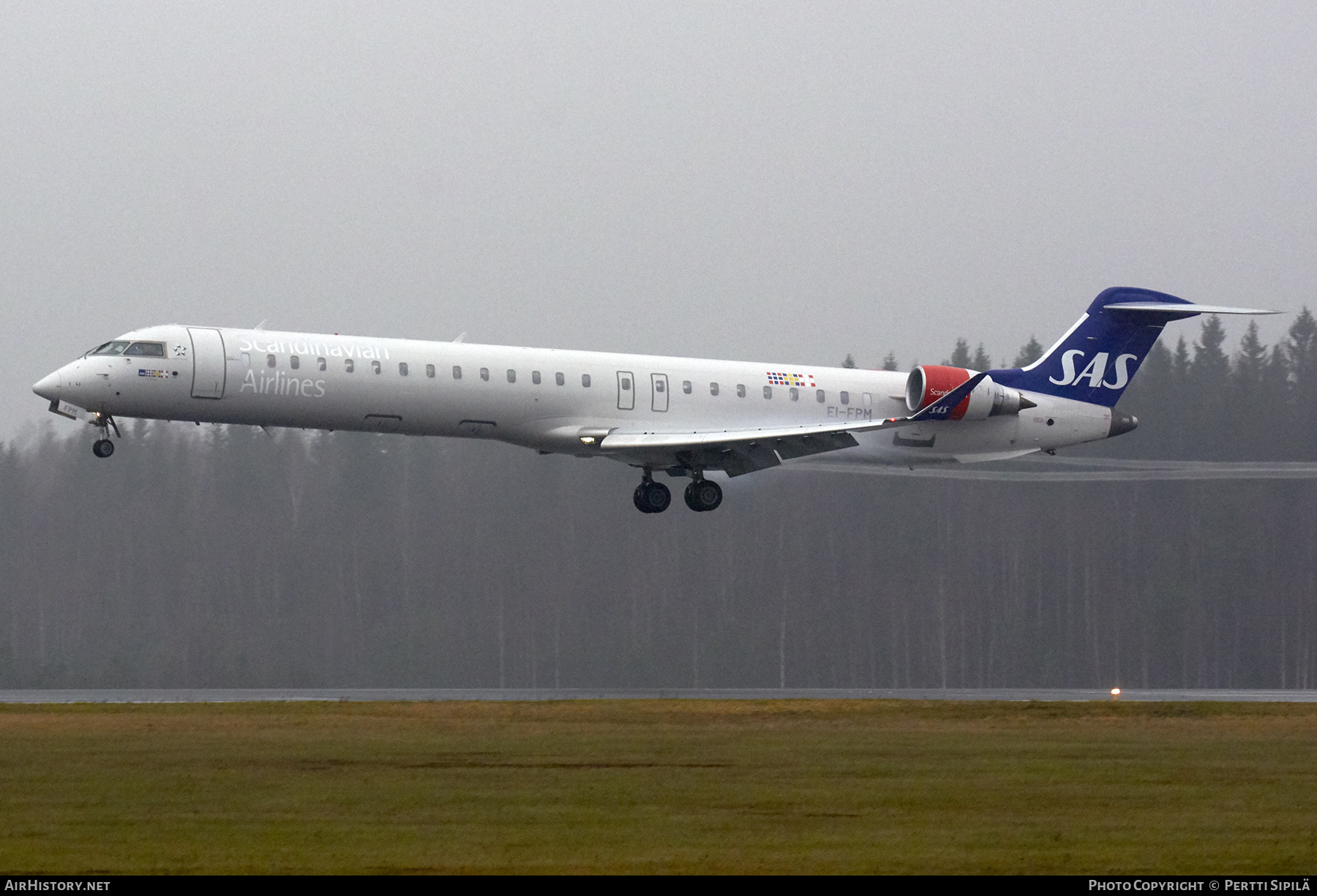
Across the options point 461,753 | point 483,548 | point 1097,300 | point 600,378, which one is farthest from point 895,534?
point 461,753

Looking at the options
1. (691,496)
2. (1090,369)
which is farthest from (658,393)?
(1090,369)

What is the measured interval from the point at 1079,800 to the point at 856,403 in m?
17.9

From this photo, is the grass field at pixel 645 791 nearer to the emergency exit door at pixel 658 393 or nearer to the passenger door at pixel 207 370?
the passenger door at pixel 207 370

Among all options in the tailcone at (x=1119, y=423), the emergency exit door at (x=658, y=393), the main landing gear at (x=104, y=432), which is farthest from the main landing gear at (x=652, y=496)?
the main landing gear at (x=104, y=432)

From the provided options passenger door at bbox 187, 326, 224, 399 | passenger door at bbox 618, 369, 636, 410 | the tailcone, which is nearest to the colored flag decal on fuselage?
passenger door at bbox 618, 369, 636, 410

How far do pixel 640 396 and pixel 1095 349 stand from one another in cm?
1100

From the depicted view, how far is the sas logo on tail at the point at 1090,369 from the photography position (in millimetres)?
37375

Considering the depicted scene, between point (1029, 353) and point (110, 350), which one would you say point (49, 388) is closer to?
point (110, 350)

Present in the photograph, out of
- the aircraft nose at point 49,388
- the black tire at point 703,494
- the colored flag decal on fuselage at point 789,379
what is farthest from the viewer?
the colored flag decal on fuselage at point 789,379

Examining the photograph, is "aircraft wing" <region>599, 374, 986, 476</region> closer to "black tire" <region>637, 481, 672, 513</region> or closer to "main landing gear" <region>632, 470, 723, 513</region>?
"main landing gear" <region>632, 470, 723, 513</region>

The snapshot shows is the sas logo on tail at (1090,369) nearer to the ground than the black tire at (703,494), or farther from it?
farther from it

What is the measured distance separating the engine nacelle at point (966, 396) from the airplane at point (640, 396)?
4 centimetres

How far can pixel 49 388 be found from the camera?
29.8 meters

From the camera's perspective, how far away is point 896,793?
61.1 ft
